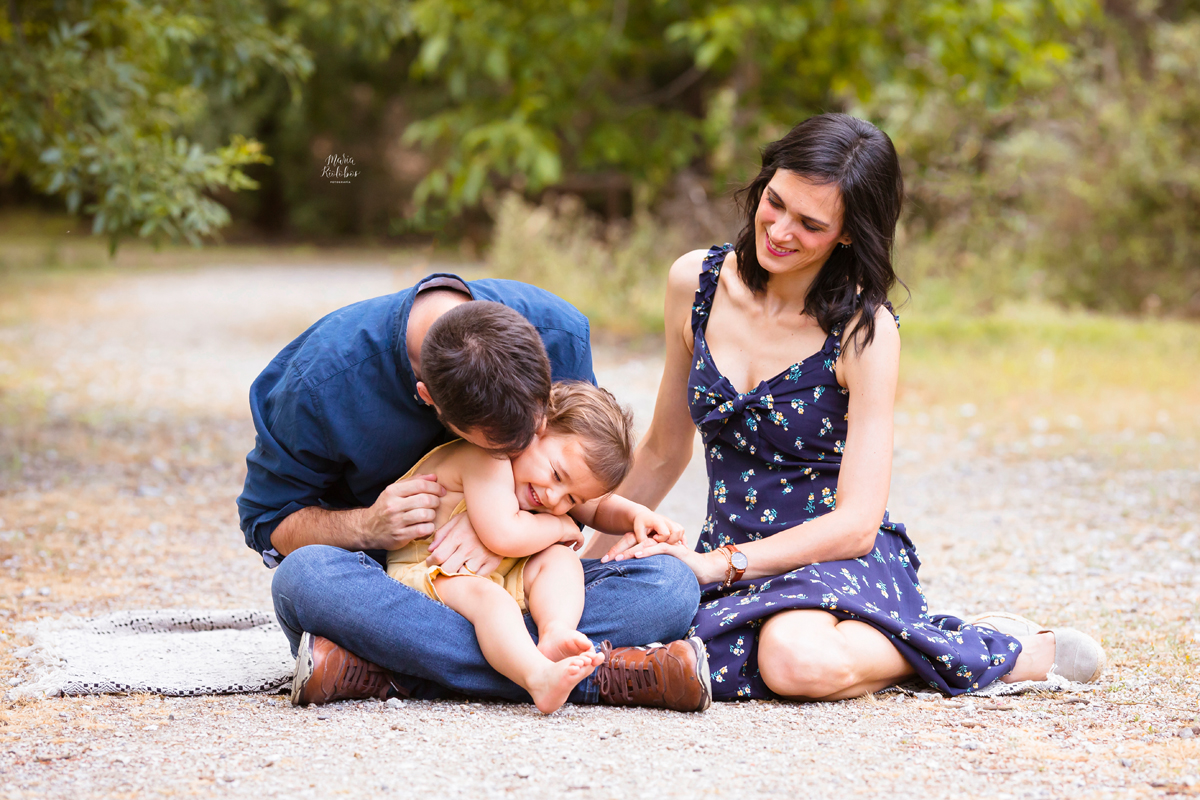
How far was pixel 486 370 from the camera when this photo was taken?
2.36 m

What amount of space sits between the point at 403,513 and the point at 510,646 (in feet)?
1.27

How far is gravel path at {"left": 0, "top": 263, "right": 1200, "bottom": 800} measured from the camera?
2264mm

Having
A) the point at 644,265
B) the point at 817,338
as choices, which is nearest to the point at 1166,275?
the point at 644,265

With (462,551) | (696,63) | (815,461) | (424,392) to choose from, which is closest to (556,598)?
(462,551)

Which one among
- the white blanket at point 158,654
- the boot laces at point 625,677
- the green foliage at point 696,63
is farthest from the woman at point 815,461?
the green foliage at point 696,63

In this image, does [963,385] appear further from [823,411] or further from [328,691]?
[328,691]

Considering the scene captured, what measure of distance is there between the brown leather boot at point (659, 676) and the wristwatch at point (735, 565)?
0.24 m

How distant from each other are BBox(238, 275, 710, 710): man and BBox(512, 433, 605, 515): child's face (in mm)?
147

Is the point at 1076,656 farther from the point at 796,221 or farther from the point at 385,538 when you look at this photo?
the point at 385,538

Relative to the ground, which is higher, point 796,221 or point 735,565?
point 796,221

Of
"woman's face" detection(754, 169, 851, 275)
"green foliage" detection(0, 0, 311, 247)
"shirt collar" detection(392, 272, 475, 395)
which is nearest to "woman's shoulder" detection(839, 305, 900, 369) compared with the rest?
"woman's face" detection(754, 169, 851, 275)

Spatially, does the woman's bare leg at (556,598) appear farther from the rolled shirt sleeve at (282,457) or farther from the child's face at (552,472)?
the rolled shirt sleeve at (282,457)

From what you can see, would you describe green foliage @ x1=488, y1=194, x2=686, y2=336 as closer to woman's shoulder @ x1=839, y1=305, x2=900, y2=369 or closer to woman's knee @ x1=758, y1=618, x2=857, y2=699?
woman's shoulder @ x1=839, y1=305, x2=900, y2=369

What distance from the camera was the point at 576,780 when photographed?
224 cm
